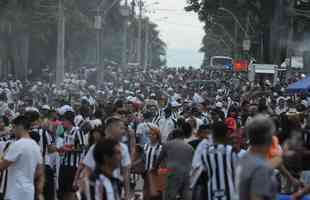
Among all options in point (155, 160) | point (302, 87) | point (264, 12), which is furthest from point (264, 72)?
point (155, 160)

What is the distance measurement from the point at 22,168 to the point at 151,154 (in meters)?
3.57

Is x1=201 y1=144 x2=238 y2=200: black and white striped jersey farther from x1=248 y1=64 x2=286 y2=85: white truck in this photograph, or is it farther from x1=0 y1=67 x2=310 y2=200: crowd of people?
x1=248 y1=64 x2=286 y2=85: white truck

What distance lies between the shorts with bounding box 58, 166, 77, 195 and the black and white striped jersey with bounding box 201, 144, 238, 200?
4.51 metres

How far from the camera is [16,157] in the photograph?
11156 mm

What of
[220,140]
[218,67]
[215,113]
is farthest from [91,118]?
[218,67]

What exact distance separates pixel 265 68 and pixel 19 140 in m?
44.8

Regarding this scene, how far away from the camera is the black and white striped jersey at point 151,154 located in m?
14.4

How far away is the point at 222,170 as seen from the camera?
1170 cm

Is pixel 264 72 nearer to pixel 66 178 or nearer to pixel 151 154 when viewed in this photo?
pixel 66 178

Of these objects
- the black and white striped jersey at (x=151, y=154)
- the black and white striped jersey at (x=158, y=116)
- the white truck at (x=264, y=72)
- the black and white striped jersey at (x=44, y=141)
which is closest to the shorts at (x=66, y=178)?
the black and white striped jersey at (x=44, y=141)

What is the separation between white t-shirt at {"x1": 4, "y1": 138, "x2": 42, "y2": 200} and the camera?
1116 centimetres

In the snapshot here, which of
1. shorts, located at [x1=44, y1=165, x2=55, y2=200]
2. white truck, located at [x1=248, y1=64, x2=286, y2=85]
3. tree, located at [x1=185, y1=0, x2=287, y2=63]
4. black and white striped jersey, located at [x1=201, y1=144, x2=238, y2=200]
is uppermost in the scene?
tree, located at [x1=185, y1=0, x2=287, y2=63]

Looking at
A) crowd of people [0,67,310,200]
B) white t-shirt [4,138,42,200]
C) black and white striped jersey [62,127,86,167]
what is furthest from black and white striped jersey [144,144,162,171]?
white t-shirt [4,138,42,200]

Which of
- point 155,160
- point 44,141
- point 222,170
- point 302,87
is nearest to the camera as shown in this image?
point 222,170
